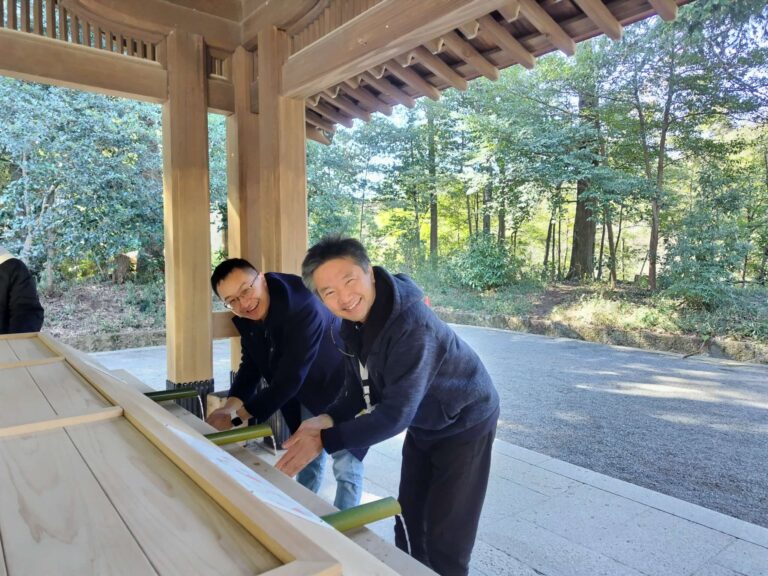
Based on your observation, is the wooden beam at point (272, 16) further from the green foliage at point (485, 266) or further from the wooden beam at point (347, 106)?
the green foliage at point (485, 266)

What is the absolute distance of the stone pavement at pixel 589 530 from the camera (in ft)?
6.97

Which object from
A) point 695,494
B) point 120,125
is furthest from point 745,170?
point 120,125

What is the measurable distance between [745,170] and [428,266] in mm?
7760

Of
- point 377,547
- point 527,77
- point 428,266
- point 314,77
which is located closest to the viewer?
point 377,547

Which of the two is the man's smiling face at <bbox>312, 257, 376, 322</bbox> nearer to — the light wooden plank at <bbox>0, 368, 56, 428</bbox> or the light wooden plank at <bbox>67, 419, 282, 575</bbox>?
the light wooden plank at <bbox>67, 419, 282, 575</bbox>

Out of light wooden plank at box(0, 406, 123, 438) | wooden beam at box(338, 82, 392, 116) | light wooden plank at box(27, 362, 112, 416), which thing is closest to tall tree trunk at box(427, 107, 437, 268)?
wooden beam at box(338, 82, 392, 116)

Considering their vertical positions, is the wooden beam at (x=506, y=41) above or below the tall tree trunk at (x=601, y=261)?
above

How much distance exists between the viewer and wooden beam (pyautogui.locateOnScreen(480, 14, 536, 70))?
200 cm

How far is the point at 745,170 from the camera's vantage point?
8219mm

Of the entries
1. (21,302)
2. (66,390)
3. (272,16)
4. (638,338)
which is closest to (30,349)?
(21,302)

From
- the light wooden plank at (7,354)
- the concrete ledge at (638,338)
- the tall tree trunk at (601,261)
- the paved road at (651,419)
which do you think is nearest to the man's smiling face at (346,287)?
the light wooden plank at (7,354)

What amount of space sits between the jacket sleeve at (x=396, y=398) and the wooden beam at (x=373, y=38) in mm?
1253

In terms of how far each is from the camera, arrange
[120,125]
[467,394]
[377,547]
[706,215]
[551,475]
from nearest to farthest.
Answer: [377,547]
[467,394]
[551,475]
[706,215]
[120,125]

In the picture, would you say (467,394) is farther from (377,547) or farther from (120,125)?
(120,125)
